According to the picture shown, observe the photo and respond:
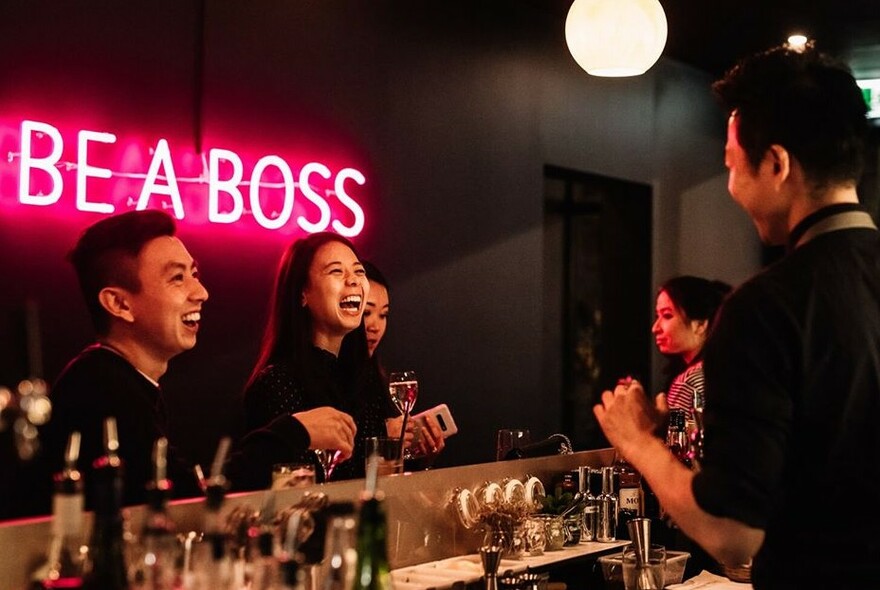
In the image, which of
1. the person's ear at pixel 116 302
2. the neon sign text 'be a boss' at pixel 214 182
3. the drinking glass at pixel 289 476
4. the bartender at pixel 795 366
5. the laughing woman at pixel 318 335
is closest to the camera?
the bartender at pixel 795 366

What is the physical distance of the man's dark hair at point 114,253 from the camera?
2676 millimetres

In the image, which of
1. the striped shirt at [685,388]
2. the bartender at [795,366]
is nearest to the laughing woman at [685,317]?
the striped shirt at [685,388]

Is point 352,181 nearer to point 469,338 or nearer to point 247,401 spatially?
point 469,338

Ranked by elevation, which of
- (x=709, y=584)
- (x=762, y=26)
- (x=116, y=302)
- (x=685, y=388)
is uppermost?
(x=762, y=26)

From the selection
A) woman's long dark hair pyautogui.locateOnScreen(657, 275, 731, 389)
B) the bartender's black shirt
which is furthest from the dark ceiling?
the bartender's black shirt

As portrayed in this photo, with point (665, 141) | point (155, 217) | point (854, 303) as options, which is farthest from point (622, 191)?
point (854, 303)

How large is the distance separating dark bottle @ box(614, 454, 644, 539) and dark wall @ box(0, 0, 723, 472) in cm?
187

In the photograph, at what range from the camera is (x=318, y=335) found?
3301 millimetres

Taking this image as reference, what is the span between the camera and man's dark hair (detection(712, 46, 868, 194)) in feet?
5.94

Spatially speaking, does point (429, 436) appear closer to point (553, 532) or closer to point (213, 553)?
point (553, 532)

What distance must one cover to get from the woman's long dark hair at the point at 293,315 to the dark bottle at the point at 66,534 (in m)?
1.60

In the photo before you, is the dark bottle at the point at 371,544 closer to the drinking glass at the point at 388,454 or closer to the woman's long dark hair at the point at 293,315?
the drinking glass at the point at 388,454

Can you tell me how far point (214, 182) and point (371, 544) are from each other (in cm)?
308

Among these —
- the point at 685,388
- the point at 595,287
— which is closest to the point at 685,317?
the point at 685,388
